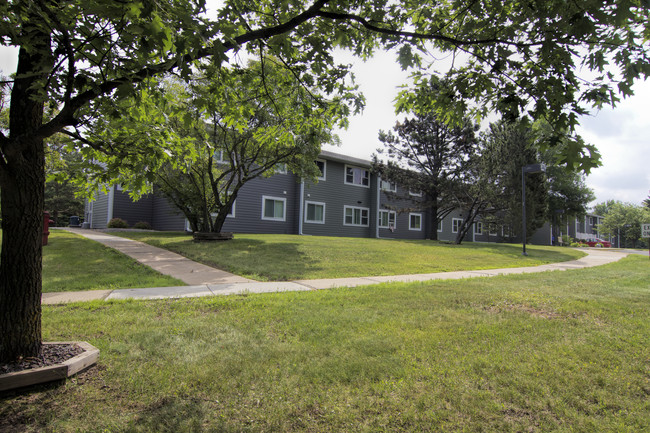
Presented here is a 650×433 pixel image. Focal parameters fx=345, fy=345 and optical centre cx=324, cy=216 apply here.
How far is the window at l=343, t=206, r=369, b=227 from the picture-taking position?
2495 cm

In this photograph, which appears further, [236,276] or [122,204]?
[122,204]

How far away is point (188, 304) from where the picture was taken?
16.8 ft

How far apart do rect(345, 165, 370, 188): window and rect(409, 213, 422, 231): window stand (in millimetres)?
5854

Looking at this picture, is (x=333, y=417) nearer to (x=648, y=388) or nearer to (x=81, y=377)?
(x=81, y=377)

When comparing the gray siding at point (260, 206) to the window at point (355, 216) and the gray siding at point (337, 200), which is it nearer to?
the gray siding at point (337, 200)

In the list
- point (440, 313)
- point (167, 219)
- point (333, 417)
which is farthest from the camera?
point (167, 219)

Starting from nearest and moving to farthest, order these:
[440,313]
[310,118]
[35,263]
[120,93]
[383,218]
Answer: [120,93]
[35,263]
[310,118]
[440,313]
[383,218]

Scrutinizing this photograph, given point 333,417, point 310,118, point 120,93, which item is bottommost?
point 333,417

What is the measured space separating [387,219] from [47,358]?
83.8ft

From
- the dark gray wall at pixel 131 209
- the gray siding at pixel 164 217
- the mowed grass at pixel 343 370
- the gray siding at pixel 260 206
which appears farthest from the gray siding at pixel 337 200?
the mowed grass at pixel 343 370

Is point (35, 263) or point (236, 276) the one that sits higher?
point (35, 263)

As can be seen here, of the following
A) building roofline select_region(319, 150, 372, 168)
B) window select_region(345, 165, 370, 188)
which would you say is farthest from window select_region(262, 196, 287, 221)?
window select_region(345, 165, 370, 188)

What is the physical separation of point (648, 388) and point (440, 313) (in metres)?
2.29

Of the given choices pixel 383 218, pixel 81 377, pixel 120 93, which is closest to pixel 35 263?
pixel 81 377
